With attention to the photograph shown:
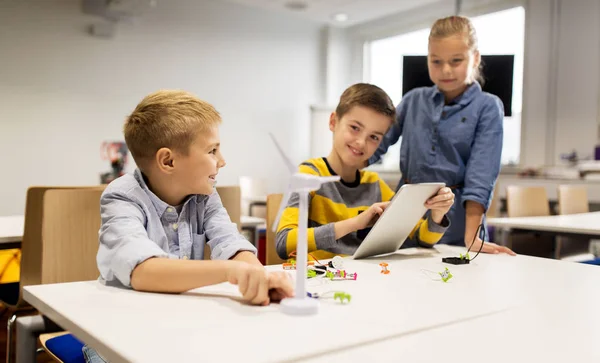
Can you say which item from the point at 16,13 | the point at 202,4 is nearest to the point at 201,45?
the point at 202,4

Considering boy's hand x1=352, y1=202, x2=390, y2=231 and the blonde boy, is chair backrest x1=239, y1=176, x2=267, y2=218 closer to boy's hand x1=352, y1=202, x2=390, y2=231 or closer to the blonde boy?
boy's hand x1=352, y1=202, x2=390, y2=231

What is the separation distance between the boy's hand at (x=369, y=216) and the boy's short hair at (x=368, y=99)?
38cm

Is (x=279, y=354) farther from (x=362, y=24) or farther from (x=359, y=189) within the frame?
(x=362, y=24)

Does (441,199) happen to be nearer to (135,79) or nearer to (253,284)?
(253,284)

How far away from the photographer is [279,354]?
22.8 inches

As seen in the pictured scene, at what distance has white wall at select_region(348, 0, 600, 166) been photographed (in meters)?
4.84

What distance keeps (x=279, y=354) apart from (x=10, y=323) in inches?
35.5

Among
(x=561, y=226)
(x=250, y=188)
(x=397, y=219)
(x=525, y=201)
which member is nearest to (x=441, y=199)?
(x=397, y=219)

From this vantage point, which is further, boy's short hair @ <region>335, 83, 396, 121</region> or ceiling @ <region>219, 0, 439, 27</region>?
ceiling @ <region>219, 0, 439, 27</region>

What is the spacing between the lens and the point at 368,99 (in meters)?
1.54

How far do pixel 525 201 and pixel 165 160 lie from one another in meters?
2.91

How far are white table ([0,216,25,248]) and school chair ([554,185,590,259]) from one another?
3.01 metres

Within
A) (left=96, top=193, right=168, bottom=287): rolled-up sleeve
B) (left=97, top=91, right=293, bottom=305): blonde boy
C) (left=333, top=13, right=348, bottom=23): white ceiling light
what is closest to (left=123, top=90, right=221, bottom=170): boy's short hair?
(left=97, top=91, right=293, bottom=305): blonde boy

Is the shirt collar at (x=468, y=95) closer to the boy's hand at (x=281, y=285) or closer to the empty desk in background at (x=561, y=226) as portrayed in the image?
the empty desk in background at (x=561, y=226)
